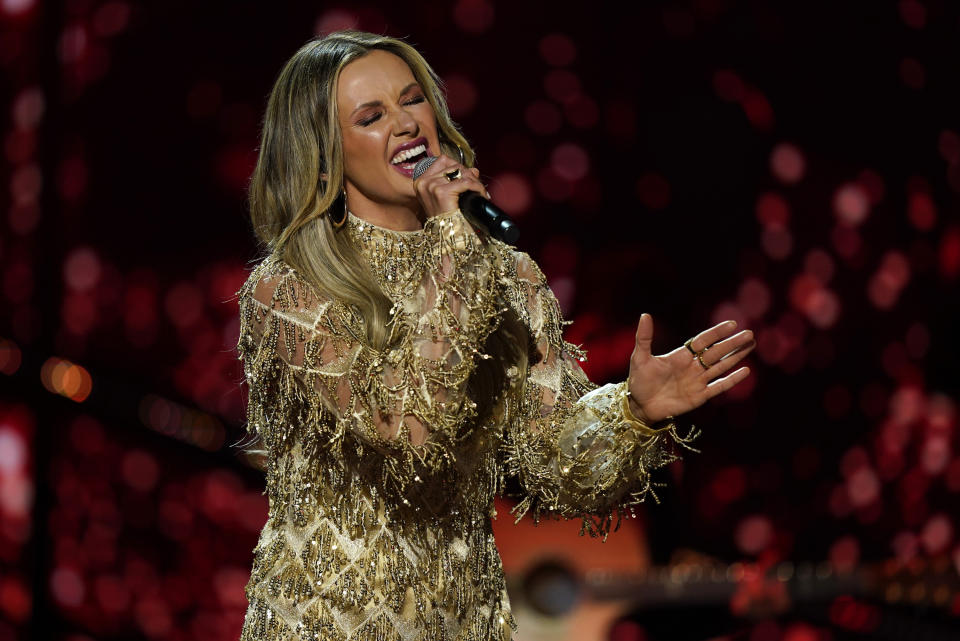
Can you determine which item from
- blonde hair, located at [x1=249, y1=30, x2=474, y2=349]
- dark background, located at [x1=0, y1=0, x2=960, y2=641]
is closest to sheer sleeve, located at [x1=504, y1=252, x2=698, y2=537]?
blonde hair, located at [x1=249, y1=30, x2=474, y2=349]

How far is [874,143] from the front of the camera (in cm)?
308

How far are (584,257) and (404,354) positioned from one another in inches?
68.2

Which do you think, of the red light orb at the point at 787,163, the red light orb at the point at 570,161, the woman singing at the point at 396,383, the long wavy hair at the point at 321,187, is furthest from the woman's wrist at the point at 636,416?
the red light orb at the point at 787,163

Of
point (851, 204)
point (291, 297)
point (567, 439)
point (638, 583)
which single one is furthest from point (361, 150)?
point (851, 204)

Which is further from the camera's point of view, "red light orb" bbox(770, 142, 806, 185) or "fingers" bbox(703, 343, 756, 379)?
"red light orb" bbox(770, 142, 806, 185)

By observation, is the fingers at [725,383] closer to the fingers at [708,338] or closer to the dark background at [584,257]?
the fingers at [708,338]

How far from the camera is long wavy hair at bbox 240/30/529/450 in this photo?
53.6 inches

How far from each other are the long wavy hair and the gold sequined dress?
0.9 inches

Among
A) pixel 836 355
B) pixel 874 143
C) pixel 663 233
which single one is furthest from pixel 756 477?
pixel 874 143

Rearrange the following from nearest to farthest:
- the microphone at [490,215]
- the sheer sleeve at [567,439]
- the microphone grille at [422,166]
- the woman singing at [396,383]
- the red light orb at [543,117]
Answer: the microphone at [490,215]
the woman singing at [396,383]
the microphone grille at [422,166]
the sheer sleeve at [567,439]
the red light orb at [543,117]

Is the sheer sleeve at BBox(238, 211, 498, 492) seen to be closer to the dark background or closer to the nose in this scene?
the nose

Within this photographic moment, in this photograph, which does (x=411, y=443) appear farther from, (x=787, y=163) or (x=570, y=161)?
(x=787, y=163)

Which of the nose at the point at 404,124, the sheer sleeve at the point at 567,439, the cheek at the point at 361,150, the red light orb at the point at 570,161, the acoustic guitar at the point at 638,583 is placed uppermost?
the red light orb at the point at 570,161

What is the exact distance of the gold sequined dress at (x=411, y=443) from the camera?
4.04 feet
